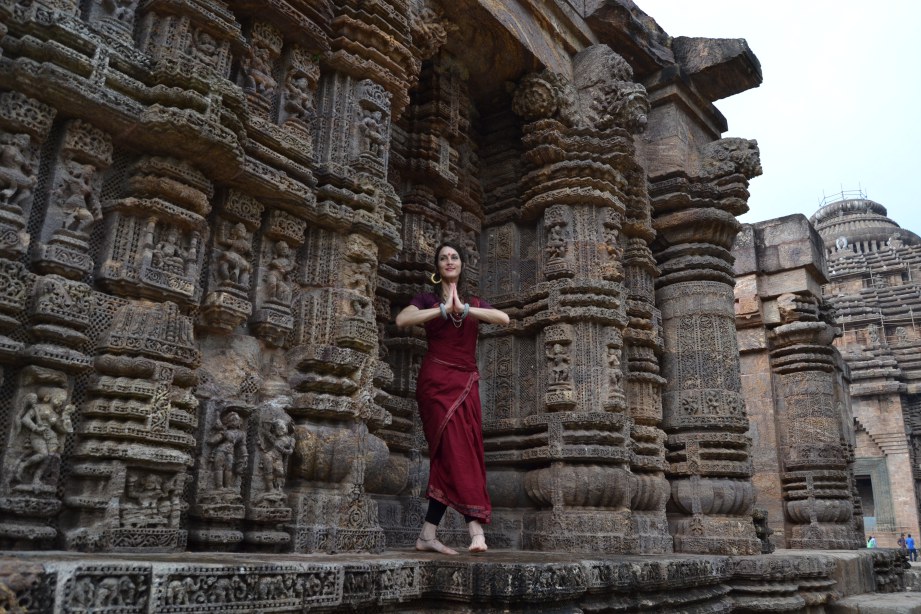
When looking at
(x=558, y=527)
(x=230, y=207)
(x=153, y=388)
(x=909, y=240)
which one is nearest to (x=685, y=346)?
(x=558, y=527)

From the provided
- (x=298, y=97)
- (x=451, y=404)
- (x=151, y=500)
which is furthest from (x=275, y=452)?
(x=298, y=97)

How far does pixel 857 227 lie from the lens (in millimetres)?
44000

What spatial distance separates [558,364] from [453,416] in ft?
7.67

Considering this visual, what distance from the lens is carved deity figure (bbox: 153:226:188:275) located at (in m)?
3.53

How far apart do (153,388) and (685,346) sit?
Answer: 23.3ft

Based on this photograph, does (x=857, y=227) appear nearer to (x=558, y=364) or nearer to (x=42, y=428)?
(x=558, y=364)

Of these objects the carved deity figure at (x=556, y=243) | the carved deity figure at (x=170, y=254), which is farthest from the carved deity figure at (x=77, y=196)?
the carved deity figure at (x=556, y=243)

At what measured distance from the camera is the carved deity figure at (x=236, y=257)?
3.94m

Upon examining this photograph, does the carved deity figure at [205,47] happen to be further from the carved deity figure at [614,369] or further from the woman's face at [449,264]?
the carved deity figure at [614,369]

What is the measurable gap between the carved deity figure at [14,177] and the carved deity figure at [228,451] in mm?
1402

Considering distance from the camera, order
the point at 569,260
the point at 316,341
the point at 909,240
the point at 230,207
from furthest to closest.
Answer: the point at 909,240, the point at 569,260, the point at 316,341, the point at 230,207

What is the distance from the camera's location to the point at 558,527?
643cm

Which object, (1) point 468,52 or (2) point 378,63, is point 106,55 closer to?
(2) point 378,63

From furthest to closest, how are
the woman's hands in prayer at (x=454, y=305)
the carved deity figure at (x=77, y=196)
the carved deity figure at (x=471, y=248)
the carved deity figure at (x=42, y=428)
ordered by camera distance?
the carved deity figure at (x=471, y=248) → the woman's hands in prayer at (x=454, y=305) → the carved deity figure at (x=77, y=196) → the carved deity figure at (x=42, y=428)
